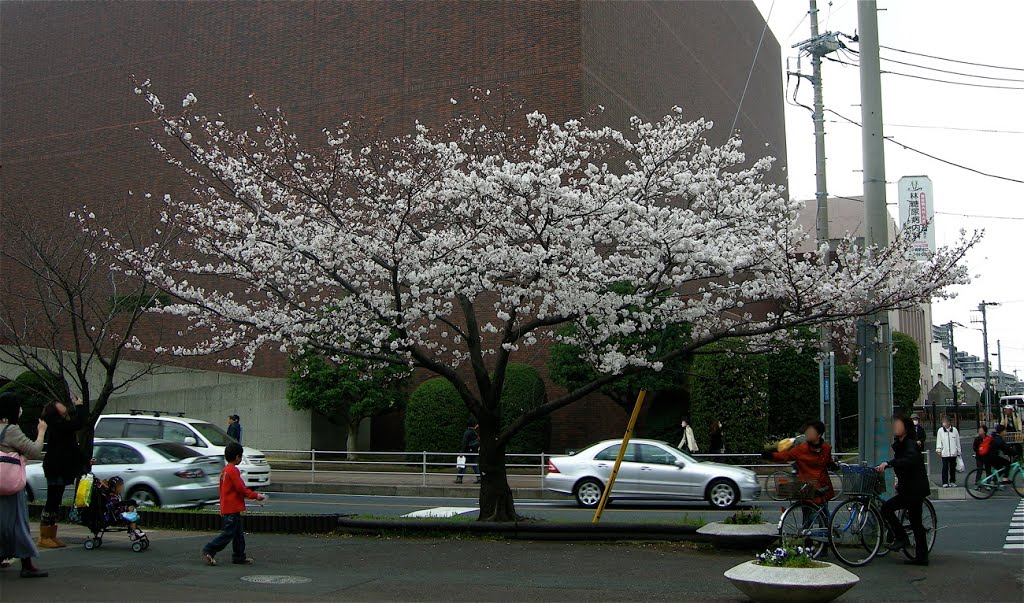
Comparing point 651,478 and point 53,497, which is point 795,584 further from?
point 651,478

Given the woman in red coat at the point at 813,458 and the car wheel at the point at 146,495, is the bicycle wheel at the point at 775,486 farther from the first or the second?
the car wheel at the point at 146,495

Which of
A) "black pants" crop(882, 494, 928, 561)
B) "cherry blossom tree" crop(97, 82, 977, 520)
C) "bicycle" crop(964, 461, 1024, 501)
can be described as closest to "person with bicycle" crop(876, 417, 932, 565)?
"black pants" crop(882, 494, 928, 561)

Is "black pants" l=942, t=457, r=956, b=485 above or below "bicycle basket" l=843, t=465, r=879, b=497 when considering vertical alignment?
below

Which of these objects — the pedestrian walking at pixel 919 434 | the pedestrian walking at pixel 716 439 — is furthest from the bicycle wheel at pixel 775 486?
the pedestrian walking at pixel 716 439

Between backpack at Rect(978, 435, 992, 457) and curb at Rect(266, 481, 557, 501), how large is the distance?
8.91 m

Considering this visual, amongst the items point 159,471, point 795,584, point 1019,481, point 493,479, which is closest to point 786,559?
point 795,584

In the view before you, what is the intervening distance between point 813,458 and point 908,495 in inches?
41.3

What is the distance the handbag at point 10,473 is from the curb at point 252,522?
4523mm

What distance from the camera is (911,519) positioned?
10.2 metres

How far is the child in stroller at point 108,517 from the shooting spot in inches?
443

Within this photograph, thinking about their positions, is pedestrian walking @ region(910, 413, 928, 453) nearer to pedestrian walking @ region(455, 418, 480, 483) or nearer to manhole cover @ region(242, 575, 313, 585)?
manhole cover @ region(242, 575, 313, 585)

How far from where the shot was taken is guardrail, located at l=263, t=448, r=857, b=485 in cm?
2355

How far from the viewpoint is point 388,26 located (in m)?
33.3

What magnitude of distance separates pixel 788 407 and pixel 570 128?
72.9 ft
